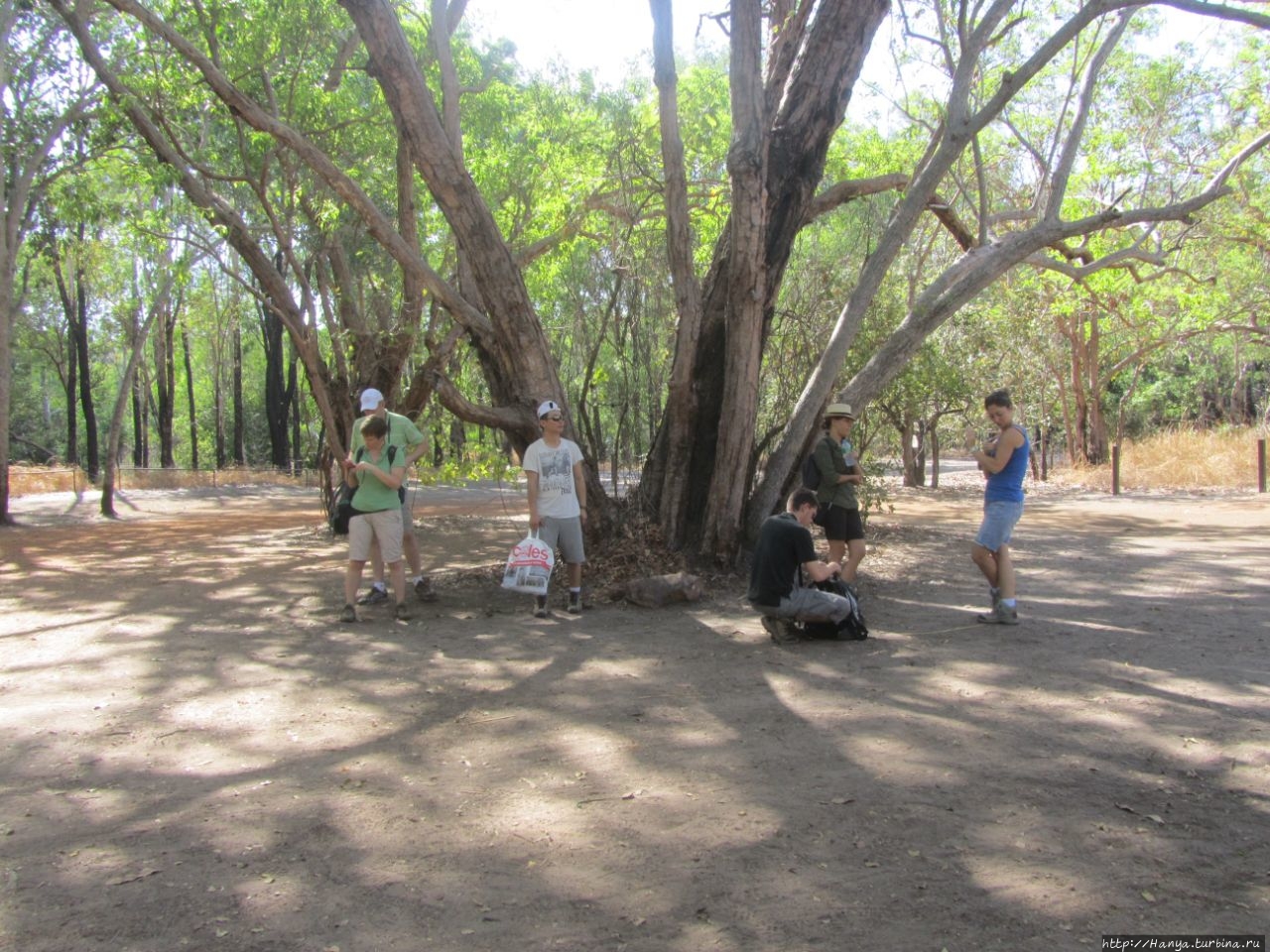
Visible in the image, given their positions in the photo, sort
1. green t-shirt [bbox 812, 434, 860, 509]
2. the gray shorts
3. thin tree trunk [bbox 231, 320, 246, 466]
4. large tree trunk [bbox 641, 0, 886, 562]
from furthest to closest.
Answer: thin tree trunk [bbox 231, 320, 246, 466] < large tree trunk [bbox 641, 0, 886, 562] < the gray shorts < green t-shirt [bbox 812, 434, 860, 509]

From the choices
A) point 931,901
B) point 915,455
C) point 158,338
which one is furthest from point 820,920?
point 158,338

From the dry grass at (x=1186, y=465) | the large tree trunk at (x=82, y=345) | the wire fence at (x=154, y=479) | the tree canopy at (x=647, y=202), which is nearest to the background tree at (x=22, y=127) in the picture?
the tree canopy at (x=647, y=202)

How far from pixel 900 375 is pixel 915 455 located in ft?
25.7

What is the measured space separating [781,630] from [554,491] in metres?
2.28

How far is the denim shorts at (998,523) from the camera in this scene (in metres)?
6.93

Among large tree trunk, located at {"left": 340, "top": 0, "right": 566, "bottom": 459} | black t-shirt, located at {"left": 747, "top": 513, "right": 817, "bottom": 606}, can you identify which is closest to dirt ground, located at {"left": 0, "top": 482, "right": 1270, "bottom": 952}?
black t-shirt, located at {"left": 747, "top": 513, "right": 817, "bottom": 606}

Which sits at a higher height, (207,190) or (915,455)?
(207,190)

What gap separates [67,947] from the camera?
113 inches

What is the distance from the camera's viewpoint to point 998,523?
694cm

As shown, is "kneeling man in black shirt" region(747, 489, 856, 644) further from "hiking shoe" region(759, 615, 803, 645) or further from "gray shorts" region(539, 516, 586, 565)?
"gray shorts" region(539, 516, 586, 565)

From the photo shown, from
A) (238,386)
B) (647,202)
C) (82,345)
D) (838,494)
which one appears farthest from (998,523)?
(238,386)

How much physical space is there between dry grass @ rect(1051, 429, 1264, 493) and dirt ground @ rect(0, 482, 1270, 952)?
1566cm

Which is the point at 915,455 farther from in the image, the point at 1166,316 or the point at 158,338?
the point at 158,338

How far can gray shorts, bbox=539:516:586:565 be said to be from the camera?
795 centimetres
